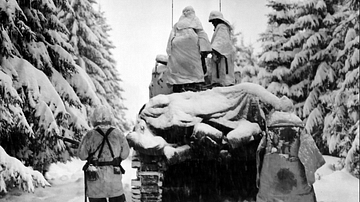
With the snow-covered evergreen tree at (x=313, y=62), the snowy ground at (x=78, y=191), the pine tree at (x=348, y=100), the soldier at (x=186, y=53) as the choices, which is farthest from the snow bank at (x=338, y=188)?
the soldier at (x=186, y=53)

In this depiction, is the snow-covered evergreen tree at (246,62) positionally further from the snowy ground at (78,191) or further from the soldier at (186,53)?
the soldier at (186,53)

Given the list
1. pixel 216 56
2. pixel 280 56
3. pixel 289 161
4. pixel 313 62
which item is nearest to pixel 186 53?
pixel 216 56

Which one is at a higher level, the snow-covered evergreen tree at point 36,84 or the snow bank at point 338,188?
the snow-covered evergreen tree at point 36,84

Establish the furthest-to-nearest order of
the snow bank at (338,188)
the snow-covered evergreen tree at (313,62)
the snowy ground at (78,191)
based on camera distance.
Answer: the snow-covered evergreen tree at (313,62)
the snow bank at (338,188)
the snowy ground at (78,191)

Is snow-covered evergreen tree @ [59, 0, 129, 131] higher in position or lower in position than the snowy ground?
higher

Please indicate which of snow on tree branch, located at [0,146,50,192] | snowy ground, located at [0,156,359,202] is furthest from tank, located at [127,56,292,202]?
snowy ground, located at [0,156,359,202]

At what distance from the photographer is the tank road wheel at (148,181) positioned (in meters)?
7.05

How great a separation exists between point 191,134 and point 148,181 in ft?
3.57

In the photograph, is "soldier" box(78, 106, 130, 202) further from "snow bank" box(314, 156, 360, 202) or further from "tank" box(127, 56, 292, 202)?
"snow bank" box(314, 156, 360, 202)

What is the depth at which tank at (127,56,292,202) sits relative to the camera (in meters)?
6.99

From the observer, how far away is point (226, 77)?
9320 millimetres

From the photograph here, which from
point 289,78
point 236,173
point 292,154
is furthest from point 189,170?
point 289,78

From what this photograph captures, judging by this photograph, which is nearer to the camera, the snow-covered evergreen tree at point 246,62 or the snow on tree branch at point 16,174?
the snow on tree branch at point 16,174

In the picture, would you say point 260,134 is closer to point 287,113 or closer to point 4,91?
point 287,113
